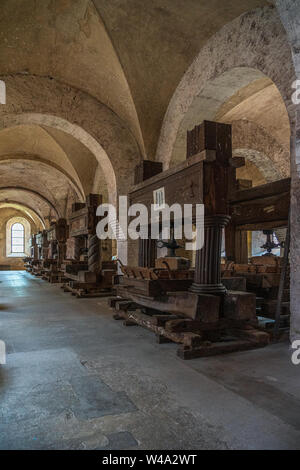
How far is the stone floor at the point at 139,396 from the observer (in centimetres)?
193

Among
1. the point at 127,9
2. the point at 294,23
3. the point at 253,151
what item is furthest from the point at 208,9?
the point at 253,151

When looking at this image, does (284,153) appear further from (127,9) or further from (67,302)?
(67,302)

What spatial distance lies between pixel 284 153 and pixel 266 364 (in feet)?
31.8

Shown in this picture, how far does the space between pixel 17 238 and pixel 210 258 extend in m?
30.2

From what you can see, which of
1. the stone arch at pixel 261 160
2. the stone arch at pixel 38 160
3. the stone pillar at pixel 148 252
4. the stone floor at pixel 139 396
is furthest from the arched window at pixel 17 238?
the stone floor at pixel 139 396

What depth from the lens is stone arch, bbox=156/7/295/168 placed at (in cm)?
505

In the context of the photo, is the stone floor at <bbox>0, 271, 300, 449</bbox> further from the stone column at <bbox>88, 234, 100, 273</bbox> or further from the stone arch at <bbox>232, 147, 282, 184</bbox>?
the stone arch at <bbox>232, 147, 282, 184</bbox>

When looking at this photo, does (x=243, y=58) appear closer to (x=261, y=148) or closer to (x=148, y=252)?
(x=148, y=252)

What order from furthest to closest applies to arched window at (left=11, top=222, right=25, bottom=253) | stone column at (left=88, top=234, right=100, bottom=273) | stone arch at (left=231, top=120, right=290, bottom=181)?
arched window at (left=11, top=222, right=25, bottom=253) → stone arch at (left=231, top=120, right=290, bottom=181) → stone column at (left=88, top=234, right=100, bottom=273)

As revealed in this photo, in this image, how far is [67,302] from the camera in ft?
25.1

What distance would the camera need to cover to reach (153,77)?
855cm

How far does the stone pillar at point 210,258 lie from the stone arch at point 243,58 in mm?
1972

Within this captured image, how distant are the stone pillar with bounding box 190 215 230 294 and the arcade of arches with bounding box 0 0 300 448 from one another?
1001 millimetres

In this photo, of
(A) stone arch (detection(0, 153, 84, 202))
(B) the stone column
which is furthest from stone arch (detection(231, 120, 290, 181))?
(A) stone arch (detection(0, 153, 84, 202))
